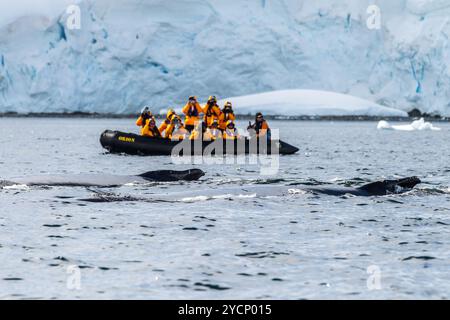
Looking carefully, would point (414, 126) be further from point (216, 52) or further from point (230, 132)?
point (230, 132)

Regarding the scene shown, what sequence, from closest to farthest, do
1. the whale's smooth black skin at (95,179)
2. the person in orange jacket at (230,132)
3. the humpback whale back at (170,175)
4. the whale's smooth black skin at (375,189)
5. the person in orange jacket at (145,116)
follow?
1. the whale's smooth black skin at (375,189)
2. the whale's smooth black skin at (95,179)
3. the humpback whale back at (170,175)
4. the person in orange jacket at (145,116)
5. the person in orange jacket at (230,132)

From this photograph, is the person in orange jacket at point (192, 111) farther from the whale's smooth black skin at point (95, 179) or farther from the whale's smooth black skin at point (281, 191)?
the whale's smooth black skin at point (281, 191)

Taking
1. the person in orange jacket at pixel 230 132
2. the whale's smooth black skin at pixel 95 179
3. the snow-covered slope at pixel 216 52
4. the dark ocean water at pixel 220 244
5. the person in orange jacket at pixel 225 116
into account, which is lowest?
the dark ocean water at pixel 220 244

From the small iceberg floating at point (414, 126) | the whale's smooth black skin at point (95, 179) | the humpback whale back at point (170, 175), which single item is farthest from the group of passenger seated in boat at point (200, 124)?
the small iceberg floating at point (414, 126)

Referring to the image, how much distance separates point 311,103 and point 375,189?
64.2 meters

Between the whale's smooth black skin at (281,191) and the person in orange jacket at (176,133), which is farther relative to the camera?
the person in orange jacket at (176,133)

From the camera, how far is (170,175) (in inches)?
653

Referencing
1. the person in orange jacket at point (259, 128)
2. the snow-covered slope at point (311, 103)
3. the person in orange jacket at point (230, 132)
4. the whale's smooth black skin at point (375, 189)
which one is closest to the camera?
the whale's smooth black skin at point (375, 189)

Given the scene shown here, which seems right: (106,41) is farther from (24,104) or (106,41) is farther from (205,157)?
(205,157)

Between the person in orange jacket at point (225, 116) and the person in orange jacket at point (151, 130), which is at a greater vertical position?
the person in orange jacket at point (225, 116)

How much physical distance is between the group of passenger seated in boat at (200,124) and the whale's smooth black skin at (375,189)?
11.9 m

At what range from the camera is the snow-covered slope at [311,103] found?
77438mm

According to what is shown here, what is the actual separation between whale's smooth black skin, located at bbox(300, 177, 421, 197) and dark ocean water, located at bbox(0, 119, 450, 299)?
31cm

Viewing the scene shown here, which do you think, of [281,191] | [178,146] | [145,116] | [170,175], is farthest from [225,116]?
[281,191]
